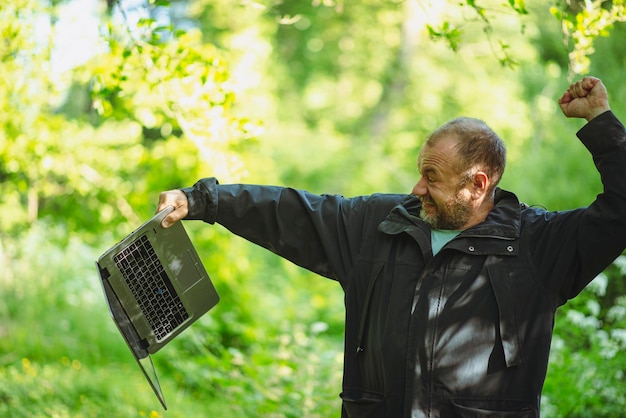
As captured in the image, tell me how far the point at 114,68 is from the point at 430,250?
5.94 ft

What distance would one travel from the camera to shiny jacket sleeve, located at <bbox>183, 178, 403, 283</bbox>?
2426 mm

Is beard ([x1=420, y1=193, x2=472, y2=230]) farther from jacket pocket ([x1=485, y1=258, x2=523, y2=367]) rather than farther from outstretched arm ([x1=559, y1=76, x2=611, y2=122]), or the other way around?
outstretched arm ([x1=559, y1=76, x2=611, y2=122])

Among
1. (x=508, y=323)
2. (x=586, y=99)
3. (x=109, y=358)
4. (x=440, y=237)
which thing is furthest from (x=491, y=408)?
(x=109, y=358)

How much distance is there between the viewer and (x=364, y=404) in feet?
7.41

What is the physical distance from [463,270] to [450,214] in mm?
199

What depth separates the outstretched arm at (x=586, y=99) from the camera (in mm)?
2125

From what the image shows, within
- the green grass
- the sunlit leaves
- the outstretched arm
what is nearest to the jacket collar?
the outstretched arm

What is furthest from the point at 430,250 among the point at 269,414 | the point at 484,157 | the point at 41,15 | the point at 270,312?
the point at 270,312

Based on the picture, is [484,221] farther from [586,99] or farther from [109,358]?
[109,358]

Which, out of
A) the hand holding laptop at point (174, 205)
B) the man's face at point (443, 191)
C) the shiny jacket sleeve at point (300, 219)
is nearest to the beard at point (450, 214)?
the man's face at point (443, 191)

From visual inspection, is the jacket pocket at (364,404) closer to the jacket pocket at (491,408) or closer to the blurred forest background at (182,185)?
the jacket pocket at (491,408)

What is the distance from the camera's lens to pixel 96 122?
661cm

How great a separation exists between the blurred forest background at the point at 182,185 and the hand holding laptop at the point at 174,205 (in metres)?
0.99

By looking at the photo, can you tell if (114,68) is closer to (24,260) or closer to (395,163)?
(24,260)
